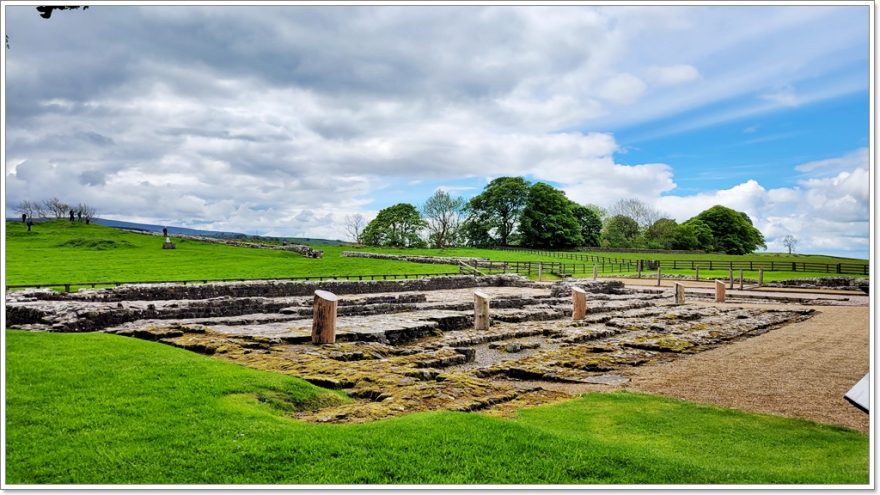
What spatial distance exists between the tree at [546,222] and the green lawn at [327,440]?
68.4 m

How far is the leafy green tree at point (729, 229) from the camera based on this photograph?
200 feet

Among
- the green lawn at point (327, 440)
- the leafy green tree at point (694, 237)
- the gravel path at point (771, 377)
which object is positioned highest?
the leafy green tree at point (694, 237)

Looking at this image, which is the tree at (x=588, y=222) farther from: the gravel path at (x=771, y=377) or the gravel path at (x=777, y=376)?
the gravel path at (x=771, y=377)

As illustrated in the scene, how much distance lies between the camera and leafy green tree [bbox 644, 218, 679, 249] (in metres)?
72.8

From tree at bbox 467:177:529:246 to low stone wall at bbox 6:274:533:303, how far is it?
36.5 metres

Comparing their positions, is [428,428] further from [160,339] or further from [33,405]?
[160,339]

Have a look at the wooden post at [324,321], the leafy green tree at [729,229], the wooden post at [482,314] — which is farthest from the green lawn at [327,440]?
the leafy green tree at [729,229]

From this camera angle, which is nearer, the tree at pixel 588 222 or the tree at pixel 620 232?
the tree at pixel 620 232

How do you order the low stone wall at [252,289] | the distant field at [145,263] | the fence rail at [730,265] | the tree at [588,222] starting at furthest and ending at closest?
the tree at [588,222]
the fence rail at [730,265]
the distant field at [145,263]
the low stone wall at [252,289]

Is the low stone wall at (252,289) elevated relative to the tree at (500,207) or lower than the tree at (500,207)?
lower

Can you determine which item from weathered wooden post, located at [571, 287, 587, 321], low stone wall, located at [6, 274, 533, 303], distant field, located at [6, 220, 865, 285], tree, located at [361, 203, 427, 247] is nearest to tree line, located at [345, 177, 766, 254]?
tree, located at [361, 203, 427, 247]

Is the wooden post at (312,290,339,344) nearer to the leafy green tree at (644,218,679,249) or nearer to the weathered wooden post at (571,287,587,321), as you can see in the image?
the weathered wooden post at (571,287,587,321)

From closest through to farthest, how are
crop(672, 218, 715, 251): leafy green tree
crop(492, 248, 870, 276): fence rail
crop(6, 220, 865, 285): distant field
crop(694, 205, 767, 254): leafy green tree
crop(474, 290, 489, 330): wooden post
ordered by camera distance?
1. crop(474, 290, 489, 330): wooden post
2. crop(6, 220, 865, 285): distant field
3. crop(492, 248, 870, 276): fence rail
4. crop(694, 205, 767, 254): leafy green tree
5. crop(672, 218, 715, 251): leafy green tree

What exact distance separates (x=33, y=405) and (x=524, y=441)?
553 cm
